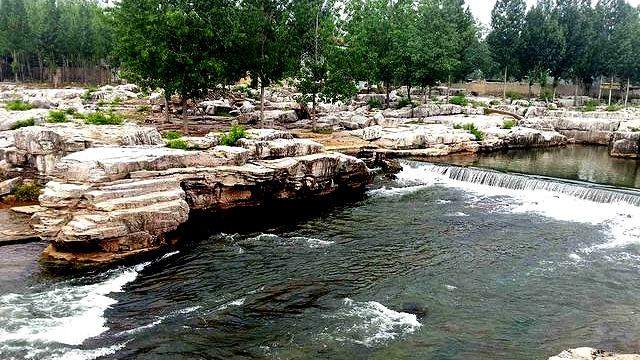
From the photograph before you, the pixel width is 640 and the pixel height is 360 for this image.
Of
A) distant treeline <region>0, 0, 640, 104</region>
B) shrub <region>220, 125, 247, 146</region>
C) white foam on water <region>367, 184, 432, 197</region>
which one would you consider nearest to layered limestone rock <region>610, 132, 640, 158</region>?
distant treeline <region>0, 0, 640, 104</region>

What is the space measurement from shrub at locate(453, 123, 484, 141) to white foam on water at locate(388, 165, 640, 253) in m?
12.6

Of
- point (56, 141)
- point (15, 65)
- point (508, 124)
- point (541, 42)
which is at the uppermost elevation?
point (541, 42)

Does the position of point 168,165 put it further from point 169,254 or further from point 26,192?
point 26,192

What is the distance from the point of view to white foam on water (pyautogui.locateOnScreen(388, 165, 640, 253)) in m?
24.2

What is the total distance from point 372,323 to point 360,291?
98.4 inches

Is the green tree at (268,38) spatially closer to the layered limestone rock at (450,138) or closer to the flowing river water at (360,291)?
the layered limestone rock at (450,138)

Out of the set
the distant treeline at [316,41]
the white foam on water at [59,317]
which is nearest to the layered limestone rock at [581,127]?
the distant treeline at [316,41]

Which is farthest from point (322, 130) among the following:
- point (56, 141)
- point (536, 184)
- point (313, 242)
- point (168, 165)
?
point (313, 242)

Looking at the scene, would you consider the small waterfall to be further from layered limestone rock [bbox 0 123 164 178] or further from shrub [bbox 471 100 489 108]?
shrub [bbox 471 100 489 108]

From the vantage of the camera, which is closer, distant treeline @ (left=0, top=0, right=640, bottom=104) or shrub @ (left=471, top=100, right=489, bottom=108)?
distant treeline @ (left=0, top=0, right=640, bottom=104)

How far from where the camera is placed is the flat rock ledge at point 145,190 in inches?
784

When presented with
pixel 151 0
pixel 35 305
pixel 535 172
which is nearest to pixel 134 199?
pixel 35 305

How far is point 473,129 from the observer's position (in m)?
48.0

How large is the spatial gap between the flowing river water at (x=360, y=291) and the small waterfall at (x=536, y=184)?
1.26ft
